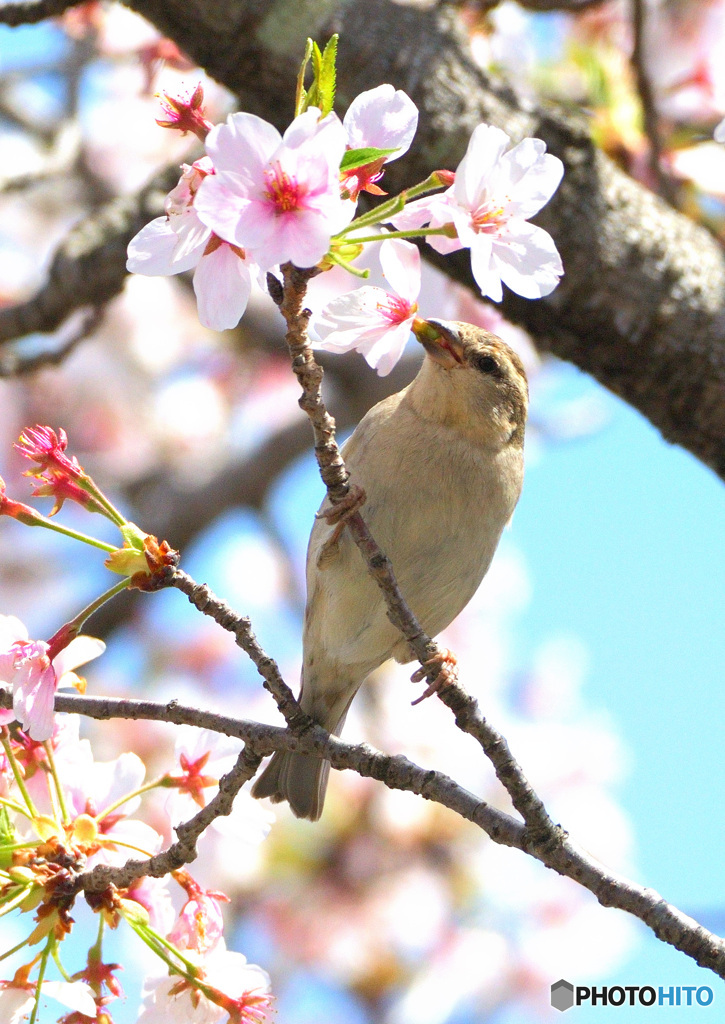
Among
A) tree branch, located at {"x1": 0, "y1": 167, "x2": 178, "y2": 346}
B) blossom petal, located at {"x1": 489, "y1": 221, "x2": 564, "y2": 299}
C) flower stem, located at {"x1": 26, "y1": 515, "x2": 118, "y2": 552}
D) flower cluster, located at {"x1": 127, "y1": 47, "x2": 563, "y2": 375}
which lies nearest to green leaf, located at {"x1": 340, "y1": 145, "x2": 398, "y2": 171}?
flower cluster, located at {"x1": 127, "y1": 47, "x2": 563, "y2": 375}

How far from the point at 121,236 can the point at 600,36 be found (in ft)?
8.64

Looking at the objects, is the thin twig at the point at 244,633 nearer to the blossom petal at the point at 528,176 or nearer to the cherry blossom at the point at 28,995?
the cherry blossom at the point at 28,995

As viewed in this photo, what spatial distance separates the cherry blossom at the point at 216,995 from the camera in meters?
2.02

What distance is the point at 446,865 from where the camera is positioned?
5957 millimetres

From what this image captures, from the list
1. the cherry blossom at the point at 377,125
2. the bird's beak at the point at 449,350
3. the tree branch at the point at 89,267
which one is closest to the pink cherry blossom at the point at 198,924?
the cherry blossom at the point at 377,125

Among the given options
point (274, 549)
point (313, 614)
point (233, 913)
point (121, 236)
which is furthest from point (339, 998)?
point (121, 236)

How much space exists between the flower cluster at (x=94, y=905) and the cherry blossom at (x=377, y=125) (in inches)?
36.1

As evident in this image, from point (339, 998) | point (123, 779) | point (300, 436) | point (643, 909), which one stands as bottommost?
point (643, 909)

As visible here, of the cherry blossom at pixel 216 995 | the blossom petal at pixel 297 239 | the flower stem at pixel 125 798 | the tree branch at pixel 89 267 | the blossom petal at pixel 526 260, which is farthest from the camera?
the tree branch at pixel 89 267

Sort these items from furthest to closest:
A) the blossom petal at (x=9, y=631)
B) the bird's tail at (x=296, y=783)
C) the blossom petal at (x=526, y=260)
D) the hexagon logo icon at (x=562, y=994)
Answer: the bird's tail at (x=296, y=783) → the hexagon logo icon at (x=562, y=994) → the blossom petal at (x=9, y=631) → the blossom petal at (x=526, y=260)

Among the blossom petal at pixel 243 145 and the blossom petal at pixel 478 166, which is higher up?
the blossom petal at pixel 478 166

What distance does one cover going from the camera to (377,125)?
167 cm

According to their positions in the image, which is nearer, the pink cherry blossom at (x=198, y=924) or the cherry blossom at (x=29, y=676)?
the cherry blossom at (x=29, y=676)

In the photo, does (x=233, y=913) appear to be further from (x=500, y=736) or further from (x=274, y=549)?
(x=500, y=736)
